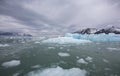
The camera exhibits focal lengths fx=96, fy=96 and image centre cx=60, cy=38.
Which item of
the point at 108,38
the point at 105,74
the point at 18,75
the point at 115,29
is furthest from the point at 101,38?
the point at 18,75

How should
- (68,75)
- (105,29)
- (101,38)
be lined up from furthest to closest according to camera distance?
1. (105,29)
2. (101,38)
3. (68,75)

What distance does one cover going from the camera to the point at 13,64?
24.3ft

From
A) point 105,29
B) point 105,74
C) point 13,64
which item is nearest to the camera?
point 105,74

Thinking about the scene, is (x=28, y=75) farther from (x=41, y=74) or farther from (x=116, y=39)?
(x=116, y=39)

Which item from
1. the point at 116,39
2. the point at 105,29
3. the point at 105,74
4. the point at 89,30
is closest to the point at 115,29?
the point at 105,29

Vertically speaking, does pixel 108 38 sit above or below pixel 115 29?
below

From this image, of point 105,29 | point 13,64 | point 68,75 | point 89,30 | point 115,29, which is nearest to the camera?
point 68,75

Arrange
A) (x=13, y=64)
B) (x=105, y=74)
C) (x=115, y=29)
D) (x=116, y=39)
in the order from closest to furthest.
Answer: (x=105, y=74), (x=13, y=64), (x=116, y=39), (x=115, y=29)

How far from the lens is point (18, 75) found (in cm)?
569

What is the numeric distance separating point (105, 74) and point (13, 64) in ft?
21.5

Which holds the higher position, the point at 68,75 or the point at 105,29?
the point at 105,29

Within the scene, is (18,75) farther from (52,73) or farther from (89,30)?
(89,30)

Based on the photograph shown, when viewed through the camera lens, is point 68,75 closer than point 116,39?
Yes

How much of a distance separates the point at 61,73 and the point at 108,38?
36.4 metres
